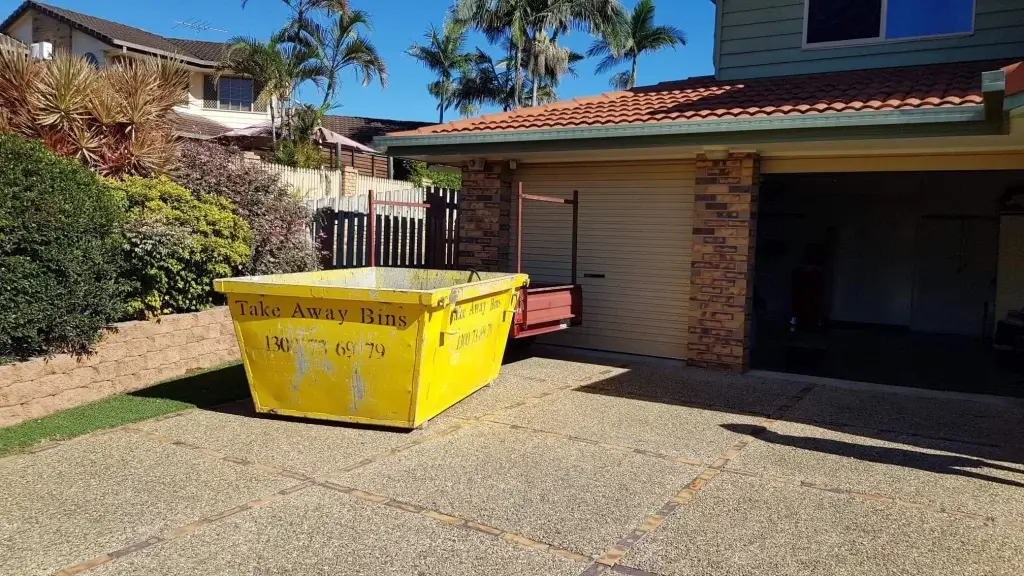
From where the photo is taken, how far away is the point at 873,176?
14.2 meters

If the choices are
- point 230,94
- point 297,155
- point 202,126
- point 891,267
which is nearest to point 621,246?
point 891,267

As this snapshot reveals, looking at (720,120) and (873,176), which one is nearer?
(720,120)

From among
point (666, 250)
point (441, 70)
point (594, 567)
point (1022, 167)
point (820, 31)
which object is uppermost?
point (441, 70)

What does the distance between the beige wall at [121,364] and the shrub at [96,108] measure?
82.3 inches

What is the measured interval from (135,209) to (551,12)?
2751 cm

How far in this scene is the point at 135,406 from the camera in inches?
271

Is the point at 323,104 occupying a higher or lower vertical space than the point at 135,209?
higher

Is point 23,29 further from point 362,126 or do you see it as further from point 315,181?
point 315,181

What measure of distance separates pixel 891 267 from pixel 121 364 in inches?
517

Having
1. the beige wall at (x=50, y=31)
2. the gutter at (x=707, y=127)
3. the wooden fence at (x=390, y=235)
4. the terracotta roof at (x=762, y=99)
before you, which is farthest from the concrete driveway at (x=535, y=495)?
the beige wall at (x=50, y=31)

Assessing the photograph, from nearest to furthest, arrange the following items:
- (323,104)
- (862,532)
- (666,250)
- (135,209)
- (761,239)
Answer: (862,532)
(135,209)
(666,250)
(761,239)
(323,104)

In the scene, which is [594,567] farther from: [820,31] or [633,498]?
[820,31]

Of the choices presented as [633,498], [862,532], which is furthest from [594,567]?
[862,532]

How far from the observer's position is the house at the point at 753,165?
26.5ft
